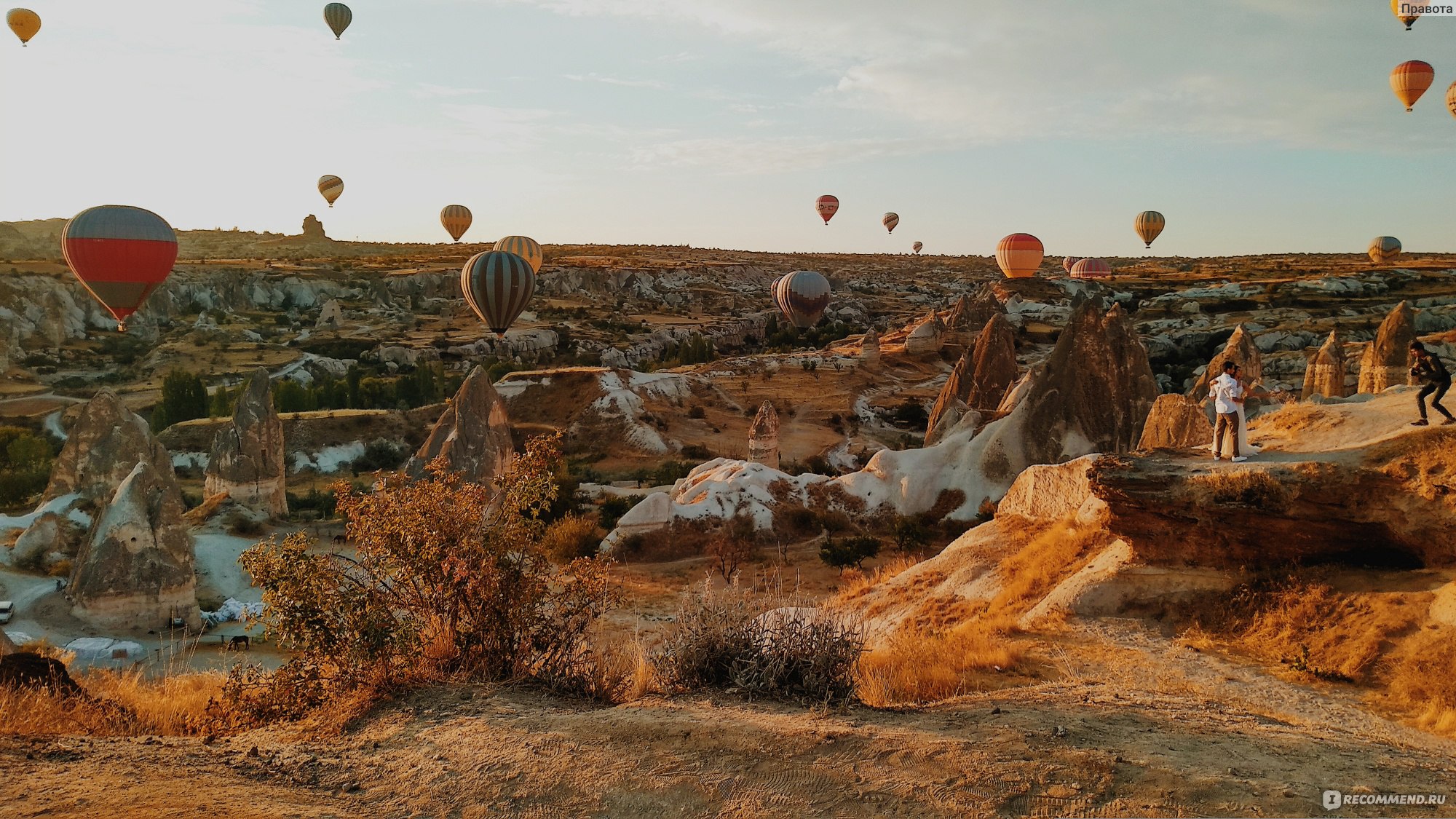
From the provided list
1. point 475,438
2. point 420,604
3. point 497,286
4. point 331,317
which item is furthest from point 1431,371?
point 331,317

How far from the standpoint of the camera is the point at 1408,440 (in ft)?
26.9

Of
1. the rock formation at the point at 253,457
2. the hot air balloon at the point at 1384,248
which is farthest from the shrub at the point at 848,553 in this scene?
the hot air balloon at the point at 1384,248

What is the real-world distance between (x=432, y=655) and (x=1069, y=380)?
55.7 feet

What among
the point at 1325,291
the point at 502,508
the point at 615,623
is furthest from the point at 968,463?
the point at 1325,291

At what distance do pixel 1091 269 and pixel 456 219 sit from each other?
54859 mm

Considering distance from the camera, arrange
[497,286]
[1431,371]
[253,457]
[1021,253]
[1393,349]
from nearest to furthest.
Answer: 1. [1431,371]
2. [1393,349]
3. [253,457]
4. [497,286]
5. [1021,253]

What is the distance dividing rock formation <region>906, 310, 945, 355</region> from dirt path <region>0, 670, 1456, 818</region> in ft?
158

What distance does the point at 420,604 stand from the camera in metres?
7.05

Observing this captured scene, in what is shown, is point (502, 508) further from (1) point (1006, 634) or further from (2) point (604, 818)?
(1) point (1006, 634)

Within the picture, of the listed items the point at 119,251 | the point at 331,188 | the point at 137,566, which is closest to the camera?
the point at 137,566

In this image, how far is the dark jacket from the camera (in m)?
8.31

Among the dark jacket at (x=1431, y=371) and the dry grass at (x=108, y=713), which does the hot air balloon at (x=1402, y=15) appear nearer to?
the dark jacket at (x=1431, y=371)

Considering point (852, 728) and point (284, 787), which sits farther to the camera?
point (852, 728)

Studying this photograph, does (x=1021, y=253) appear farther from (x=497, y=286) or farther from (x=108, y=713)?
(x=108, y=713)
